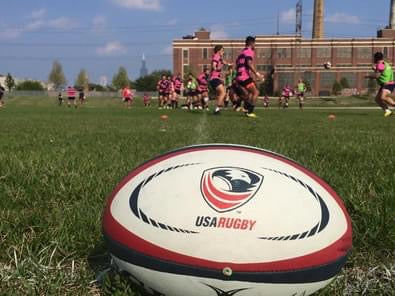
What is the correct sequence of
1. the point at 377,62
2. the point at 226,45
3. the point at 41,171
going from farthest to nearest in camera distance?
1. the point at 226,45
2. the point at 377,62
3. the point at 41,171

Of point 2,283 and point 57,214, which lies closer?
point 2,283

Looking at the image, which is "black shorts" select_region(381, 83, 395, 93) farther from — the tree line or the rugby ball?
the tree line

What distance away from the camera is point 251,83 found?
15.8 m

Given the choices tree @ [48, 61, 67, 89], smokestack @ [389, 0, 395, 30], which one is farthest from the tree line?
smokestack @ [389, 0, 395, 30]

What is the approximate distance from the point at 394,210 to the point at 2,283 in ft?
7.49

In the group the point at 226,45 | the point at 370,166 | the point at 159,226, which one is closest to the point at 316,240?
the point at 159,226

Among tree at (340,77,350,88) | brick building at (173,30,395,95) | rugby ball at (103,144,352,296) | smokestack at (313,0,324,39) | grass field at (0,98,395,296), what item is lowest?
tree at (340,77,350,88)

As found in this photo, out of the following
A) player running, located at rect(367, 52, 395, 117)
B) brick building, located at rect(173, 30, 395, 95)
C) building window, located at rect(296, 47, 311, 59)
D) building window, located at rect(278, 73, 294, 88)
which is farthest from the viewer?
building window, located at rect(296, 47, 311, 59)

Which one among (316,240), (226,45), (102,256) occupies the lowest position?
(102,256)

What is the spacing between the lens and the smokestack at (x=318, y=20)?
114444 millimetres

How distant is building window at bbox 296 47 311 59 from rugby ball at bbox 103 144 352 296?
116m

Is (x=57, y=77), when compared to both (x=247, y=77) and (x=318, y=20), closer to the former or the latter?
(x=318, y=20)

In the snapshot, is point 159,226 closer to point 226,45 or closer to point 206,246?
point 206,246

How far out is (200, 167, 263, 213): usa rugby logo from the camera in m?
1.97
